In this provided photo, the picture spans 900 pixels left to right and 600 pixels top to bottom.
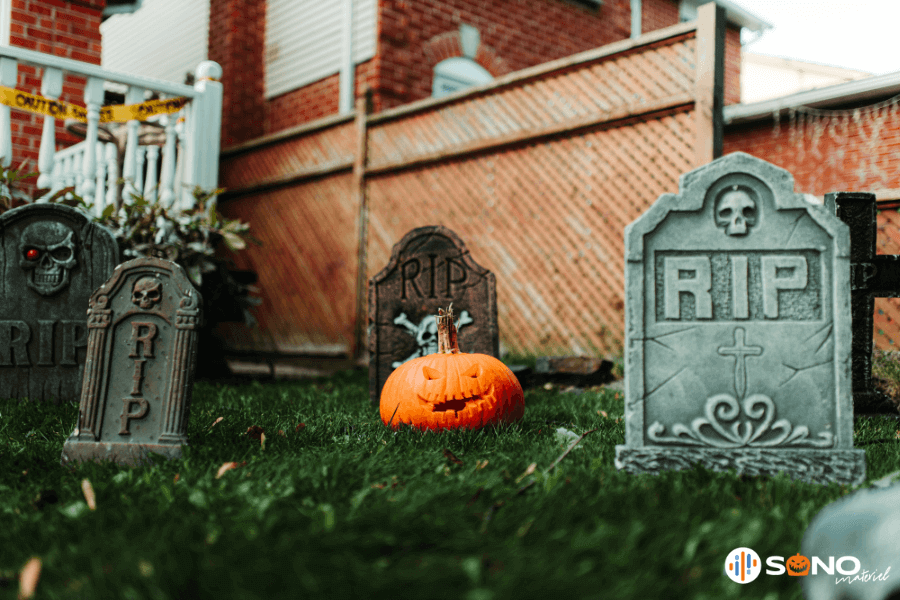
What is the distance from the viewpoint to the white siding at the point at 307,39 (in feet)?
29.0

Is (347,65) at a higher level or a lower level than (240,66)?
lower

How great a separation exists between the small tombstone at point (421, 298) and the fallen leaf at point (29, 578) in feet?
9.15

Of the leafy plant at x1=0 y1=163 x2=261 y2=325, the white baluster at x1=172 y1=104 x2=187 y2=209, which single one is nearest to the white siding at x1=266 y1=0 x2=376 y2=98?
the white baluster at x1=172 y1=104 x2=187 y2=209

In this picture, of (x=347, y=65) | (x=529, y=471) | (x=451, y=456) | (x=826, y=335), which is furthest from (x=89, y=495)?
(x=347, y=65)

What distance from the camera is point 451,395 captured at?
3066 millimetres

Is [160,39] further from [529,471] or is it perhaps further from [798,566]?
[798,566]

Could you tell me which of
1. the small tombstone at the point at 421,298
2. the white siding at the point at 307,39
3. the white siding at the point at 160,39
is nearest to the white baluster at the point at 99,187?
the small tombstone at the point at 421,298

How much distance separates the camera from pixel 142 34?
13273 millimetres

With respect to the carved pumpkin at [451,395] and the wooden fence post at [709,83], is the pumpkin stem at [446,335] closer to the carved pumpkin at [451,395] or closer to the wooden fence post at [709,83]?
the carved pumpkin at [451,395]

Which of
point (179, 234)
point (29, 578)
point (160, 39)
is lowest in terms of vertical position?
point (29, 578)

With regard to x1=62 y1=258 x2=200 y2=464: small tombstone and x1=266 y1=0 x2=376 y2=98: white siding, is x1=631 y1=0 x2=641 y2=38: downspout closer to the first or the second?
x1=266 y1=0 x2=376 y2=98: white siding

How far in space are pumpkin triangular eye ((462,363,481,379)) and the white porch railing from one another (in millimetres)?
3527

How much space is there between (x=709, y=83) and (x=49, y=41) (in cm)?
668

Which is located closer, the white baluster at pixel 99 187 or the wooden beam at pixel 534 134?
the wooden beam at pixel 534 134
